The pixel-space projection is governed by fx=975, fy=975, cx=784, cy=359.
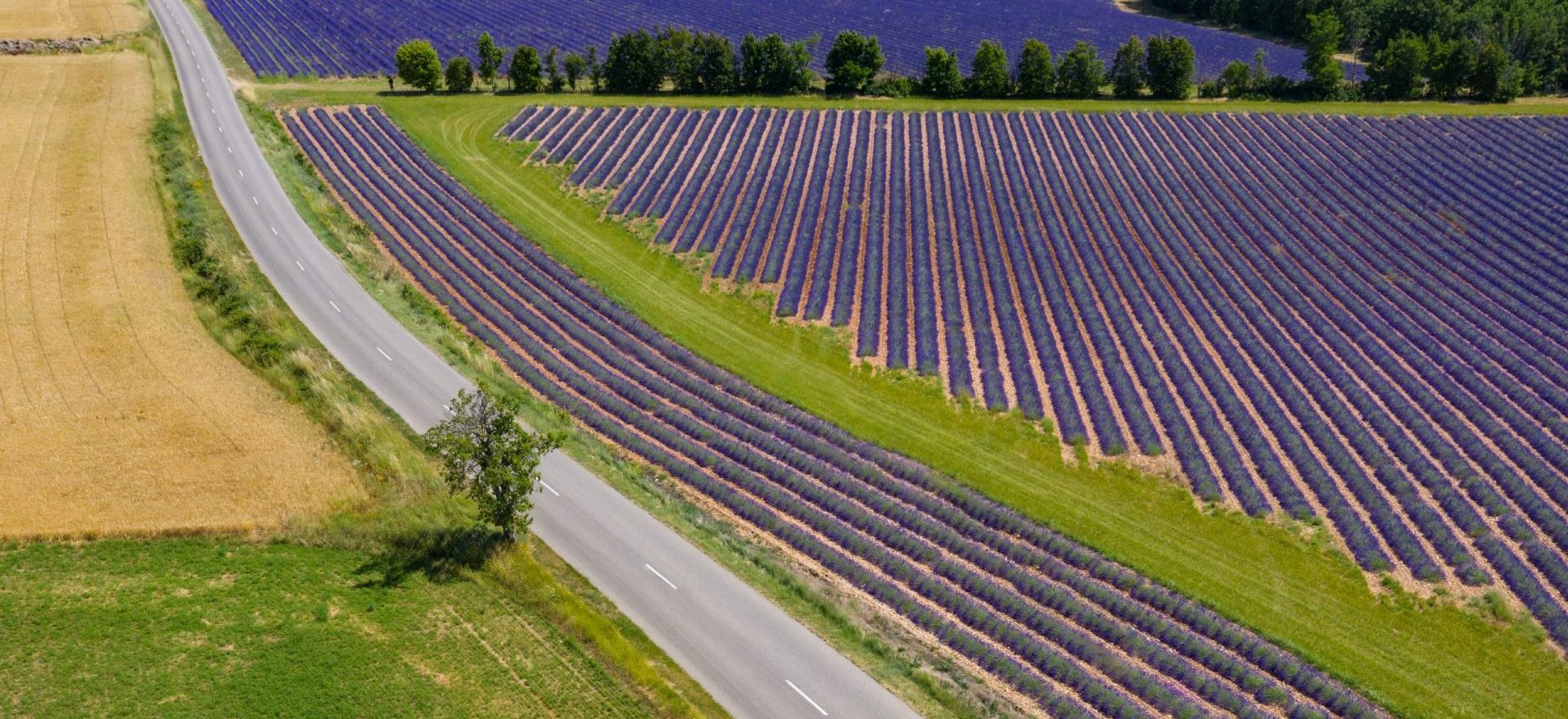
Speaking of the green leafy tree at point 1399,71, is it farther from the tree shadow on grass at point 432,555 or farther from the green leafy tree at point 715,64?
the tree shadow on grass at point 432,555

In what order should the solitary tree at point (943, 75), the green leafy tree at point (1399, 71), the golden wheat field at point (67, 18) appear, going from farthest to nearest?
the golden wheat field at point (67, 18), the green leafy tree at point (1399, 71), the solitary tree at point (943, 75)

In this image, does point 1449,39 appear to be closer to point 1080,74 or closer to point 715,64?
point 1080,74

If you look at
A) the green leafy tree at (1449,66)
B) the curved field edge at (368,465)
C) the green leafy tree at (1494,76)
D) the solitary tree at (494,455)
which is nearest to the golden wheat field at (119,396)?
the curved field edge at (368,465)

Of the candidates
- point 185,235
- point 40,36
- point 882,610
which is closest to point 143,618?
point 882,610

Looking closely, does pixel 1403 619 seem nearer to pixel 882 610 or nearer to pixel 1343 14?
pixel 882 610

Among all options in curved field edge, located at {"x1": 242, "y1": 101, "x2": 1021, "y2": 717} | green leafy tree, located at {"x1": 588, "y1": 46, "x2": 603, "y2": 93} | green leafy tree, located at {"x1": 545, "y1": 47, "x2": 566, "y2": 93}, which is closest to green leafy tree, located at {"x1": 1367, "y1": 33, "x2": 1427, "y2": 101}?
green leafy tree, located at {"x1": 588, "y1": 46, "x2": 603, "y2": 93}

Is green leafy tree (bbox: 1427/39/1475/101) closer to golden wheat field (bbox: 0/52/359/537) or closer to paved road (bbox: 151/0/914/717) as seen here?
paved road (bbox: 151/0/914/717)

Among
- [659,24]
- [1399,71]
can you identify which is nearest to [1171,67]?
[1399,71]
